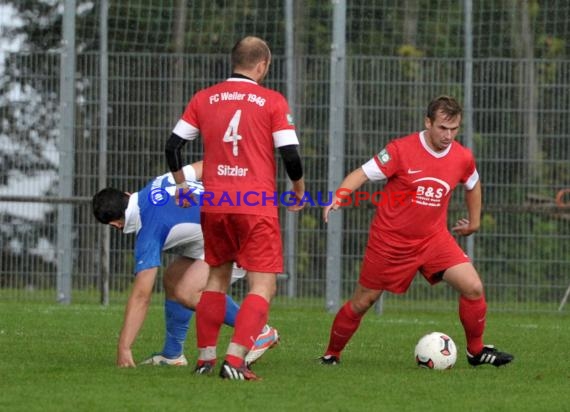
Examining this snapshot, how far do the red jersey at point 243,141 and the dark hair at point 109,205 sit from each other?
99 centimetres

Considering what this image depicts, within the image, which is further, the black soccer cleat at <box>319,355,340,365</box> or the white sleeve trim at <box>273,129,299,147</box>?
the black soccer cleat at <box>319,355,340,365</box>

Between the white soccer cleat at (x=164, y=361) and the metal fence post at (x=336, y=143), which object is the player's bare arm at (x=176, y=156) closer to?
the white soccer cleat at (x=164, y=361)

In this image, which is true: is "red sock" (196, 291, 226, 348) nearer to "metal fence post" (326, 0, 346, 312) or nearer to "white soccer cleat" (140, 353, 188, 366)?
"white soccer cleat" (140, 353, 188, 366)

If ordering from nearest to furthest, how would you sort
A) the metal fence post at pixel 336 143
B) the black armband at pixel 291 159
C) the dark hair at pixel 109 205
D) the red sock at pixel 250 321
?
the red sock at pixel 250 321 < the black armband at pixel 291 159 < the dark hair at pixel 109 205 < the metal fence post at pixel 336 143

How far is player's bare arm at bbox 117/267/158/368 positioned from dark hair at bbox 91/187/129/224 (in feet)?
1.31

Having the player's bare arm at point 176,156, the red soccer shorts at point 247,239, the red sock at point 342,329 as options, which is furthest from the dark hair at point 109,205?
the red sock at point 342,329

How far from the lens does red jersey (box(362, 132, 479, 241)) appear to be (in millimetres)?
9508

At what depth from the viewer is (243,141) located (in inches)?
322

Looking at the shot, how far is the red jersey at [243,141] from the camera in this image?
26.8ft

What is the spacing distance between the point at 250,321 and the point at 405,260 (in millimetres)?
1855

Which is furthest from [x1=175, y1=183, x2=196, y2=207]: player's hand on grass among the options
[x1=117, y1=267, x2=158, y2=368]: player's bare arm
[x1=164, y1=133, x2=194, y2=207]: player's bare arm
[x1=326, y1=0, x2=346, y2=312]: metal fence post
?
[x1=326, y1=0, x2=346, y2=312]: metal fence post

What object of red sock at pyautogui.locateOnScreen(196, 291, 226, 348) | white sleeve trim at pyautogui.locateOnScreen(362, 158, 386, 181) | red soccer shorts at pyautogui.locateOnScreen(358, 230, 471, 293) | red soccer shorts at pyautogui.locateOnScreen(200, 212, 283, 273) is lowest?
red sock at pyautogui.locateOnScreen(196, 291, 226, 348)

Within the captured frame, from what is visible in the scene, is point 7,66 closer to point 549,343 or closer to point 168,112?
point 168,112

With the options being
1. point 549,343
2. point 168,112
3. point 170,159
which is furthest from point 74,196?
point 170,159
